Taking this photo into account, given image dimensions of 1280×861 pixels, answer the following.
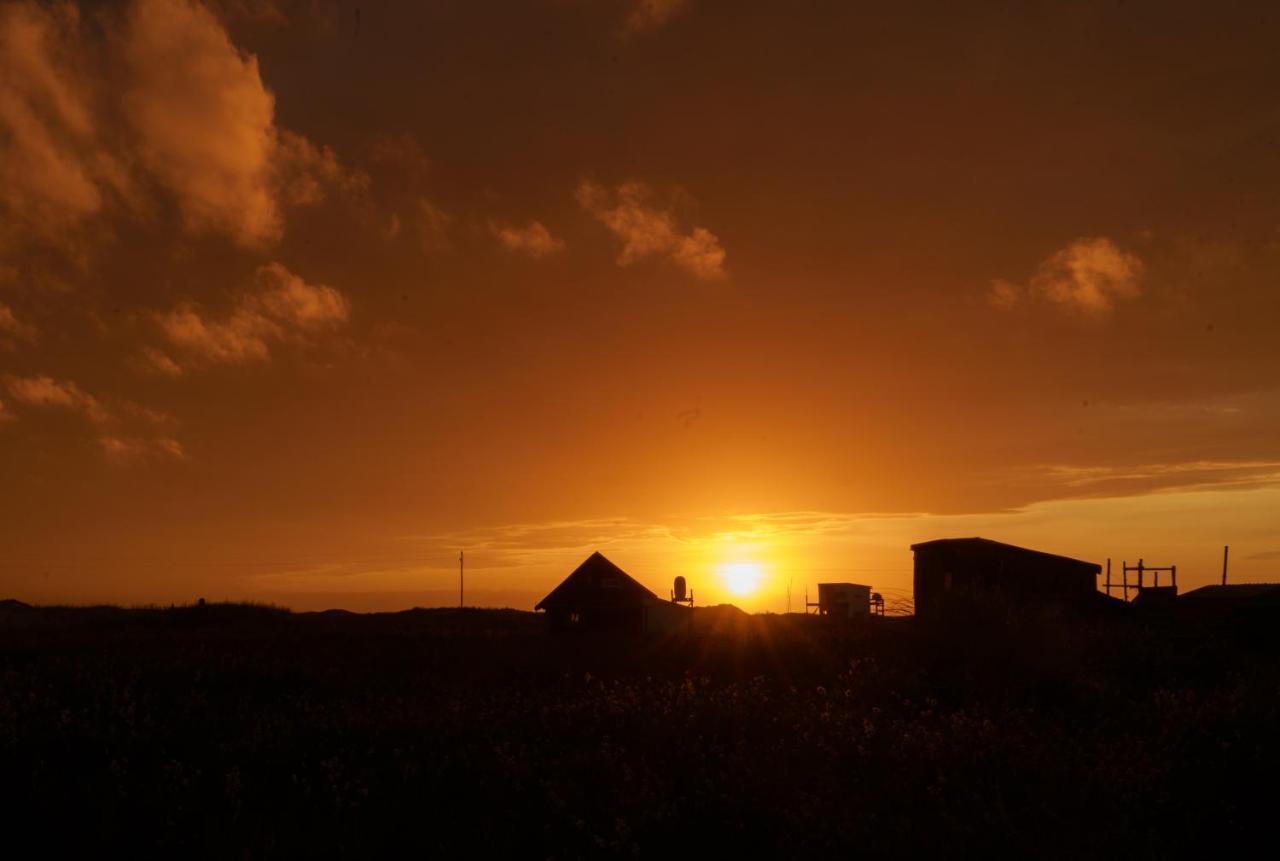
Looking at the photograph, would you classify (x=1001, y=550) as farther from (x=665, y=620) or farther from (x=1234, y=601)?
(x=665, y=620)

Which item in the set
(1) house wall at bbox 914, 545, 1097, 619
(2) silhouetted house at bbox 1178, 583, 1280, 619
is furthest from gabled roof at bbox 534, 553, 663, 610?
(2) silhouetted house at bbox 1178, 583, 1280, 619

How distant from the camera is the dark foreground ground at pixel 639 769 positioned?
9.36 m

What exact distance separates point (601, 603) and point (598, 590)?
0.72 meters

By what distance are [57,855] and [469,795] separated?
4.22 m

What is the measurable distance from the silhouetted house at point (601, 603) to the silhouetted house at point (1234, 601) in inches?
1027

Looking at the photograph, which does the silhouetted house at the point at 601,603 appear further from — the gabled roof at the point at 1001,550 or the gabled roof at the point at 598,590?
the gabled roof at the point at 1001,550

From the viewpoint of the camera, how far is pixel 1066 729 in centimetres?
1498

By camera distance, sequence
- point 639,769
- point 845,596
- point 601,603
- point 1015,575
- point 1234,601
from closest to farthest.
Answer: point 639,769
point 1234,601
point 1015,575
point 601,603
point 845,596

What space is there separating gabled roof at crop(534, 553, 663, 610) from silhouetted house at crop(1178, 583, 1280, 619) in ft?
88.4

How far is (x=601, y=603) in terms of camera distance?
4953 centimetres

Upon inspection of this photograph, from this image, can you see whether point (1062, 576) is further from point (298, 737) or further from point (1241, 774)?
point (298, 737)

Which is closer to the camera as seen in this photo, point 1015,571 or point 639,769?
point 639,769

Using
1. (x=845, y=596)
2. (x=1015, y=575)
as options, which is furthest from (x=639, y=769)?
(x=845, y=596)

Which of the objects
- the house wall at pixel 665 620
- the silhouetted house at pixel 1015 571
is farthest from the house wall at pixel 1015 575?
the house wall at pixel 665 620
